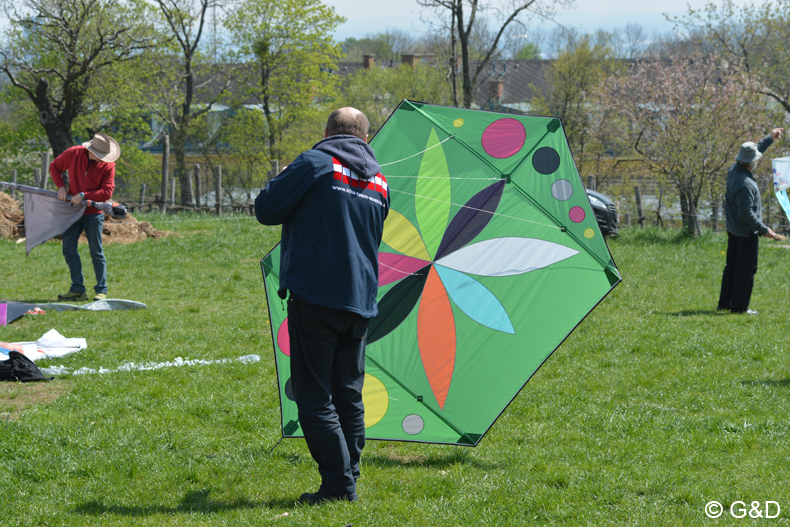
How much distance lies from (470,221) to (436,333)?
73cm

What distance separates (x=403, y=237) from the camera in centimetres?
451

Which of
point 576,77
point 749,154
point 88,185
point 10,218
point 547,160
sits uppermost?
point 576,77

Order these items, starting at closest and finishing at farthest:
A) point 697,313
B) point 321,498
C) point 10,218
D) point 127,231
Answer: point 321,498 → point 697,313 → point 127,231 → point 10,218

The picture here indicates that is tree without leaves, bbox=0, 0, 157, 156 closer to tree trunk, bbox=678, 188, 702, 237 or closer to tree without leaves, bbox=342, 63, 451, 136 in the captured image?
tree trunk, bbox=678, 188, 702, 237

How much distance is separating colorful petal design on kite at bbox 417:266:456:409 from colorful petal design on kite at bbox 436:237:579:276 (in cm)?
17

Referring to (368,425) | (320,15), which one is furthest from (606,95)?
(368,425)

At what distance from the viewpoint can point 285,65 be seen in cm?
3703

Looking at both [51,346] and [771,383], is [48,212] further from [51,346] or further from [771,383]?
[771,383]

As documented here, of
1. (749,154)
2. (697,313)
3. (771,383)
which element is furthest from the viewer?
(697,313)

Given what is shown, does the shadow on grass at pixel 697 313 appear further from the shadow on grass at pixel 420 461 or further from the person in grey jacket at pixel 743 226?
the shadow on grass at pixel 420 461

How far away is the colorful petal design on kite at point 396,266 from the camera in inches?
177

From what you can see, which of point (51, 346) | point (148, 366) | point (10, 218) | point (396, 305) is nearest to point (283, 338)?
point (396, 305)

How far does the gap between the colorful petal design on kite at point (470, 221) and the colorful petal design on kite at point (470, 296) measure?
0.14 m

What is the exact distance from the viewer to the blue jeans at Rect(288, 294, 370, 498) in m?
3.47
